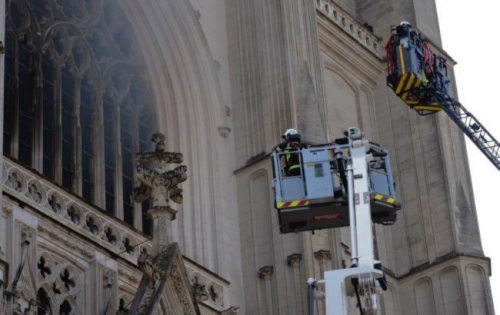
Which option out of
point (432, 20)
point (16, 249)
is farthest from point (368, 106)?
point (16, 249)

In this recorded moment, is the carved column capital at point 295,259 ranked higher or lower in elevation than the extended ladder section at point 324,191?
higher

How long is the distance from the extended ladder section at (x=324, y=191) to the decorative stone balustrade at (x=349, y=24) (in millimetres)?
11908

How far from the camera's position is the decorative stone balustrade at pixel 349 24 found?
88.2ft

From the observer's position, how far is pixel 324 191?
46.7 ft

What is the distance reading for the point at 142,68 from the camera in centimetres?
2280

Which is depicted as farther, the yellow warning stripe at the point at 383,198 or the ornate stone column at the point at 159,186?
the ornate stone column at the point at 159,186

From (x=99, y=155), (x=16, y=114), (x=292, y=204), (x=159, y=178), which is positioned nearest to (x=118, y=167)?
(x=99, y=155)

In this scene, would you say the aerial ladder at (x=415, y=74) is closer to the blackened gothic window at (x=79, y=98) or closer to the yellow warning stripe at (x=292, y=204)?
the blackened gothic window at (x=79, y=98)

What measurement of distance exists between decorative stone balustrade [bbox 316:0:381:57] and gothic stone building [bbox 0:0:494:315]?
40cm

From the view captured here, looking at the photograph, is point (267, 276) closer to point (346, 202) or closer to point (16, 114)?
point (16, 114)

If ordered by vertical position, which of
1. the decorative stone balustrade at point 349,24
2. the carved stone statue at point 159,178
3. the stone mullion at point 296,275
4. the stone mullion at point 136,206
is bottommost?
the stone mullion at point 296,275

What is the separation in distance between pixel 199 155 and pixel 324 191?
325 inches

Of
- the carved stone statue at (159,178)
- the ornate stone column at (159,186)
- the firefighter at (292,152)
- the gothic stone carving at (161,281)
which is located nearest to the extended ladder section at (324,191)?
the firefighter at (292,152)

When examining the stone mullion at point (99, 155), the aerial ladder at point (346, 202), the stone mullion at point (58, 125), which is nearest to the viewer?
the aerial ladder at point (346, 202)
